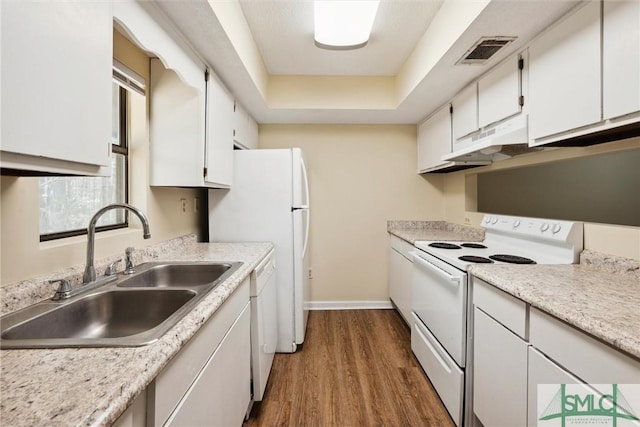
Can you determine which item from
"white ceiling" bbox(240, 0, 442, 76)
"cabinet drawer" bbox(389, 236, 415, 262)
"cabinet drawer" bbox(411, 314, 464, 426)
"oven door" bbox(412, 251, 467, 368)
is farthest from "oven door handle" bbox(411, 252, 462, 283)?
"white ceiling" bbox(240, 0, 442, 76)

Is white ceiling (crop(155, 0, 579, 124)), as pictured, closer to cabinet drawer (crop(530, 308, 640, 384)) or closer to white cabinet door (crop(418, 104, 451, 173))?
white cabinet door (crop(418, 104, 451, 173))

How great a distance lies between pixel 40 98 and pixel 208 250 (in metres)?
1.40

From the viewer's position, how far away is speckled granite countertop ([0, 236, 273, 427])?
1.62ft

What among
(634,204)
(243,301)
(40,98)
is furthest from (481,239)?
(40,98)

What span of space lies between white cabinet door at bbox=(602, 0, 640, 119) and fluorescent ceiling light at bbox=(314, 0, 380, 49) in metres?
1.07

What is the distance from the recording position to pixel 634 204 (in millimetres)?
1485

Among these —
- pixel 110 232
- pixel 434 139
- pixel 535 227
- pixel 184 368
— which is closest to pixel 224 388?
pixel 184 368

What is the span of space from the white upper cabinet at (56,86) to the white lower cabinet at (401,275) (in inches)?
89.6

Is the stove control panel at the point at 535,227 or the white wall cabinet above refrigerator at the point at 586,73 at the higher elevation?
the white wall cabinet above refrigerator at the point at 586,73

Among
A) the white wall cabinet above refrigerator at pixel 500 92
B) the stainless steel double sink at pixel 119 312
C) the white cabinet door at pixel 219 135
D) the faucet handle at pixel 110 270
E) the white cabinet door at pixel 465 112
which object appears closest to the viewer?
the stainless steel double sink at pixel 119 312

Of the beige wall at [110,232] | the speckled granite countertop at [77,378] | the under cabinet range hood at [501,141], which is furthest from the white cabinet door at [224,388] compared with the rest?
the under cabinet range hood at [501,141]

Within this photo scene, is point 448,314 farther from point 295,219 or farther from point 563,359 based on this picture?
point 295,219

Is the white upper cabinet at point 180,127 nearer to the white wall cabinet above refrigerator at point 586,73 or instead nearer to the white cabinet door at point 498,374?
the white cabinet door at point 498,374

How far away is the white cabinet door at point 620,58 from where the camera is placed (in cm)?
104
